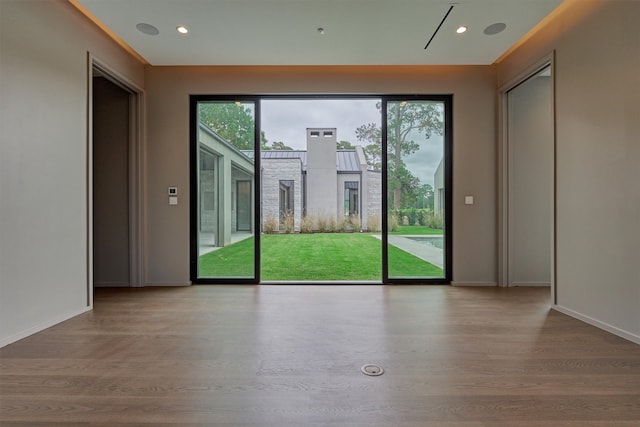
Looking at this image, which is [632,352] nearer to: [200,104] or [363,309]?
[363,309]

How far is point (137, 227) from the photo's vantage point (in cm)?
418

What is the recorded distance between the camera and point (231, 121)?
4398 millimetres

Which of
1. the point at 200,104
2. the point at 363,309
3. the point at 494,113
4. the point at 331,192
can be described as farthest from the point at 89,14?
the point at 331,192

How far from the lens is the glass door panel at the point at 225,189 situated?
4352 mm

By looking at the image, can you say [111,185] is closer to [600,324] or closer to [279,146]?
[600,324]

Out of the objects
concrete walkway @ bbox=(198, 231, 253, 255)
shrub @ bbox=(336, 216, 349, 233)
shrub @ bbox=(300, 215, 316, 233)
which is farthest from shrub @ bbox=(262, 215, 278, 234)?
concrete walkway @ bbox=(198, 231, 253, 255)

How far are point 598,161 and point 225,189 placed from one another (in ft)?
13.6

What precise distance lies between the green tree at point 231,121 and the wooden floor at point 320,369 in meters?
2.29

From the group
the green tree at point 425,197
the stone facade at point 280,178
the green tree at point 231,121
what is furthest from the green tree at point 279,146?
the green tree at point 425,197

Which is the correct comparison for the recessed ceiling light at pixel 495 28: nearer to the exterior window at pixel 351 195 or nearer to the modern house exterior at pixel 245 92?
the modern house exterior at pixel 245 92

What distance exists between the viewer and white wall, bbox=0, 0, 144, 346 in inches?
94.9

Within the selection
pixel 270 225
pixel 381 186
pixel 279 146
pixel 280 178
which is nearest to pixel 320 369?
pixel 381 186

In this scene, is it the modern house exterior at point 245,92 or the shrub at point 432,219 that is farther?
the shrub at point 432,219

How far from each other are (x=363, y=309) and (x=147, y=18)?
3.59m
